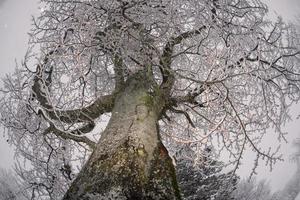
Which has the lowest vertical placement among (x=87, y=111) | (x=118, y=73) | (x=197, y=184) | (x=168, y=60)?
(x=87, y=111)

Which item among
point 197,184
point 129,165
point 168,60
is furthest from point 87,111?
point 197,184

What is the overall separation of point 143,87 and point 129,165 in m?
1.68

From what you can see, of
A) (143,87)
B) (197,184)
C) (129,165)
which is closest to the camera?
(129,165)

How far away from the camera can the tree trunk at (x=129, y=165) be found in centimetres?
317

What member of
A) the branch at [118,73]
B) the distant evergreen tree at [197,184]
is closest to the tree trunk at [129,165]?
the branch at [118,73]

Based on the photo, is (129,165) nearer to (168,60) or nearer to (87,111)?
(87,111)

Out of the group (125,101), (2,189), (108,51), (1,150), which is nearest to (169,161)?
(125,101)

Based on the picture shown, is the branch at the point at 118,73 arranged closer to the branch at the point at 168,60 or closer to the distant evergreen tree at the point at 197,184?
the branch at the point at 168,60

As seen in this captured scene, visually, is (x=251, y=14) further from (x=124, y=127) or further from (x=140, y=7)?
(x=124, y=127)

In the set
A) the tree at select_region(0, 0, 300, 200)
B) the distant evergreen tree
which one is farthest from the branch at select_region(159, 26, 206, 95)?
the distant evergreen tree

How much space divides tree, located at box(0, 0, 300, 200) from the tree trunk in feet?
0.04

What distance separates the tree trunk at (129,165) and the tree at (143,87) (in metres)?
0.01

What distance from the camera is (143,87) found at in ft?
16.0

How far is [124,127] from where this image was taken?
3953 millimetres
